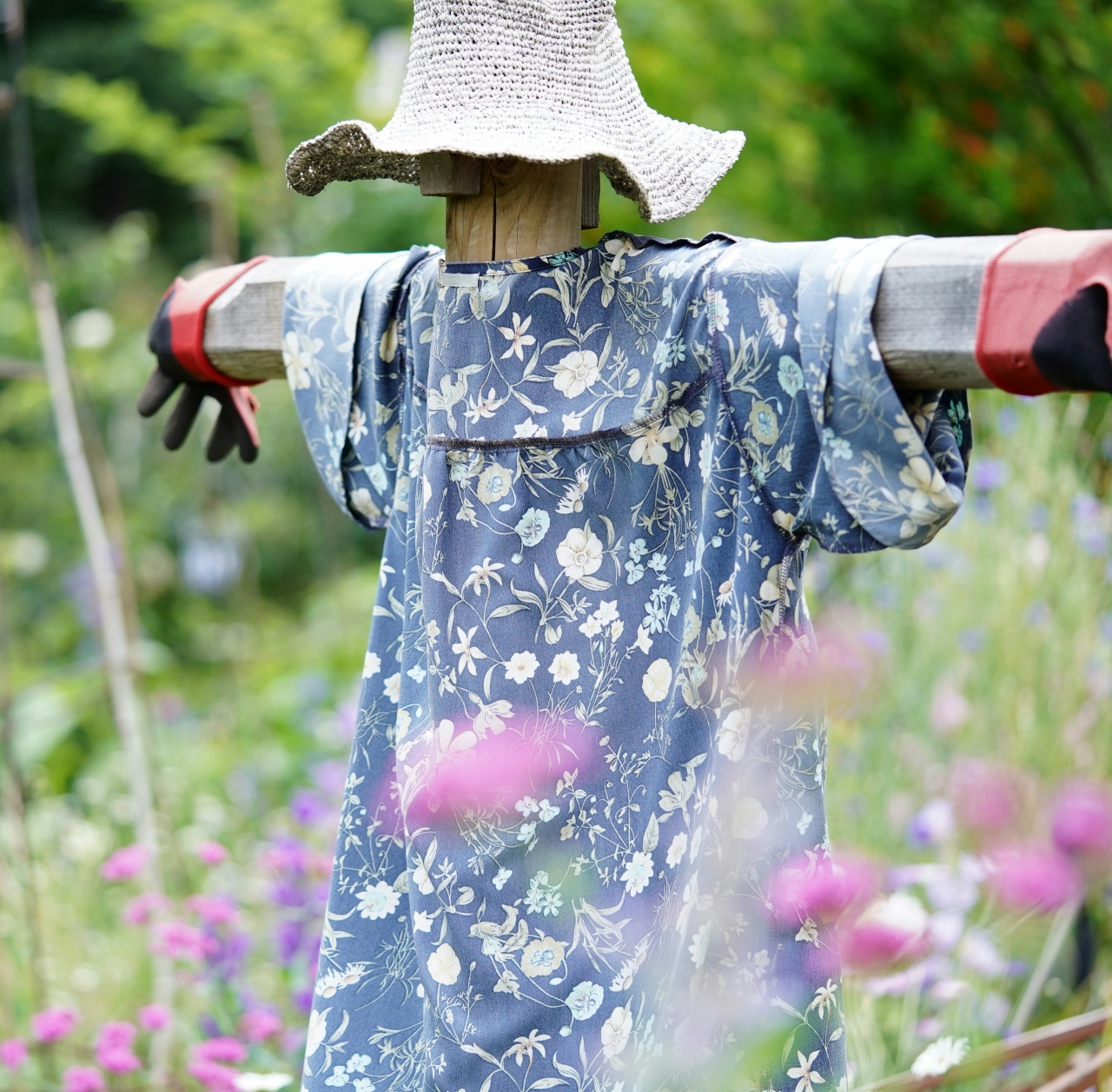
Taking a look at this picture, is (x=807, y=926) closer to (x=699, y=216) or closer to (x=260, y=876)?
(x=260, y=876)

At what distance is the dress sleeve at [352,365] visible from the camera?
1.17m

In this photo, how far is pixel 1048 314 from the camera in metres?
0.81

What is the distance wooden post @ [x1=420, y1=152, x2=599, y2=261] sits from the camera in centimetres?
102

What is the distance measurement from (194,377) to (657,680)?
611 mm

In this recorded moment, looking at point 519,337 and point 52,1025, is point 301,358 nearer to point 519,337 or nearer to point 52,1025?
point 519,337

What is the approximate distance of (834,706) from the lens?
48.5 inches

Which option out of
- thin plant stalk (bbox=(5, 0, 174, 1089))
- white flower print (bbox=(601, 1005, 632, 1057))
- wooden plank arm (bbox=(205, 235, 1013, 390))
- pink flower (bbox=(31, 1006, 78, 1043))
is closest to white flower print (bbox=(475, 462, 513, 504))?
wooden plank arm (bbox=(205, 235, 1013, 390))

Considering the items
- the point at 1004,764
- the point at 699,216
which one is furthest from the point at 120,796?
the point at 699,216

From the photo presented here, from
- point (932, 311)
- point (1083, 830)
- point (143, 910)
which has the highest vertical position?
point (932, 311)

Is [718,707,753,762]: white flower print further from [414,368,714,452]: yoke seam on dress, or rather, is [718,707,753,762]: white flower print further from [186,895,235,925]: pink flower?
[186,895,235,925]: pink flower

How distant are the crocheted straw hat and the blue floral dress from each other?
67mm

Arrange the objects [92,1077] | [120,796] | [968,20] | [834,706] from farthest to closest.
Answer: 1. [120,796]
2. [968,20]
3. [92,1077]
4. [834,706]

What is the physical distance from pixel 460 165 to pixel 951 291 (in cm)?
40

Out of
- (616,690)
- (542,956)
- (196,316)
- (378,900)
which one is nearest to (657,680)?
(616,690)
